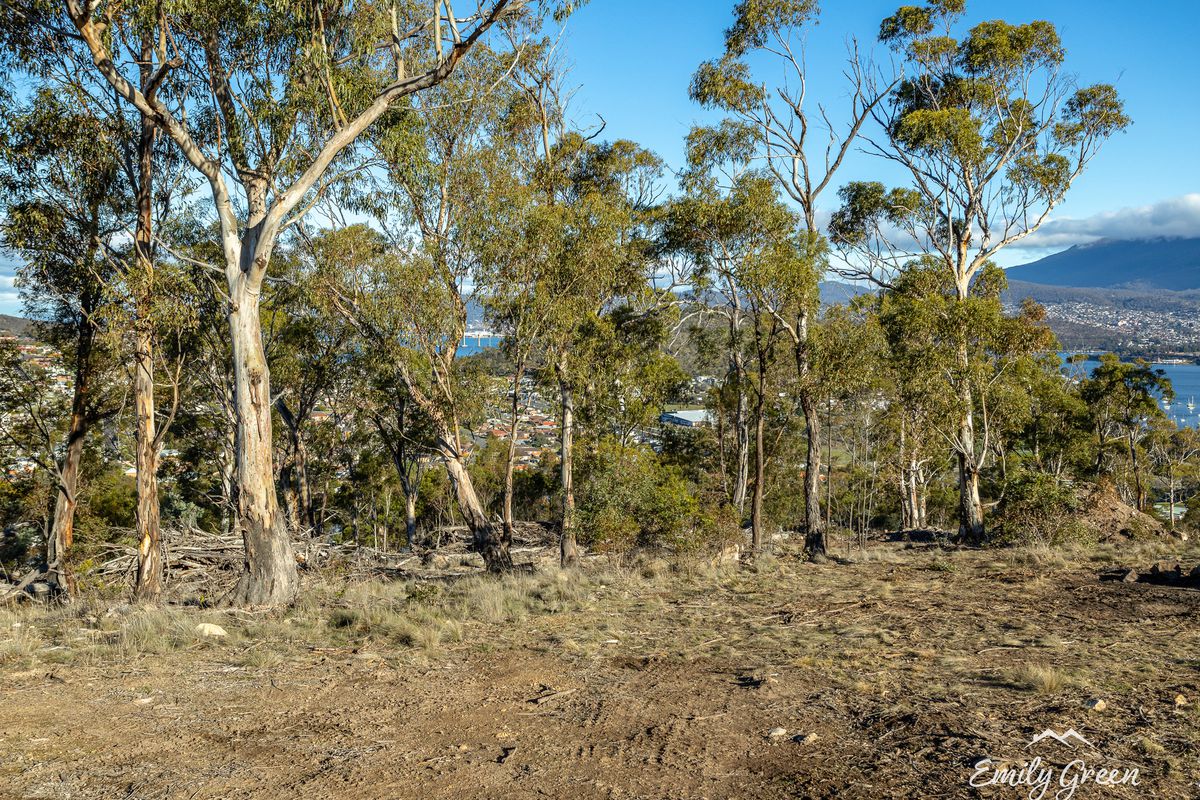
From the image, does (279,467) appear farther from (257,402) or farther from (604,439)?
(257,402)

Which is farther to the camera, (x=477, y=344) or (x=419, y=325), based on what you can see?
(x=477, y=344)

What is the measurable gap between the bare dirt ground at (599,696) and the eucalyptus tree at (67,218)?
5.19 m

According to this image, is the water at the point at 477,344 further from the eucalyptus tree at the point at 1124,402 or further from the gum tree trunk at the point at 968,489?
the eucalyptus tree at the point at 1124,402

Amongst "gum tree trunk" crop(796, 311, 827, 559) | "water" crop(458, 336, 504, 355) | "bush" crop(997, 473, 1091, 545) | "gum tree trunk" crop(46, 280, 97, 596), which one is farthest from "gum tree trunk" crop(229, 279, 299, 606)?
"bush" crop(997, 473, 1091, 545)

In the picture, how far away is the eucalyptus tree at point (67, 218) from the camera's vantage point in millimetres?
10719

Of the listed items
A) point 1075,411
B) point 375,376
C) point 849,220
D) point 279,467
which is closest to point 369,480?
point 279,467

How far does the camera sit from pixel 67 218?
1142 centimetres

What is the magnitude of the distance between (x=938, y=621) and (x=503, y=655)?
14.0 feet

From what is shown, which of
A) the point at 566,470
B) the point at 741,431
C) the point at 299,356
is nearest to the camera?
the point at 566,470

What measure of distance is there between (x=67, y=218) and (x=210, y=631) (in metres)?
7.69

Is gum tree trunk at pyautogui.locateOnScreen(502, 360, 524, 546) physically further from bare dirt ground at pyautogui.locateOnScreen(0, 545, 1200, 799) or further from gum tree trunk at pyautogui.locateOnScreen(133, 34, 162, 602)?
gum tree trunk at pyautogui.locateOnScreen(133, 34, 162, 602)

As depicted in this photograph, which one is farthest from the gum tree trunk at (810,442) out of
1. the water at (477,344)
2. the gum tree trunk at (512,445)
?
the water at (477,344)

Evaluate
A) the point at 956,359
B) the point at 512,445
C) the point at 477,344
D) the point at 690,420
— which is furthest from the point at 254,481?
the point at 690,420

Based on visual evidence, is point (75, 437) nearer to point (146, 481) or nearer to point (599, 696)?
point (146, 481)
